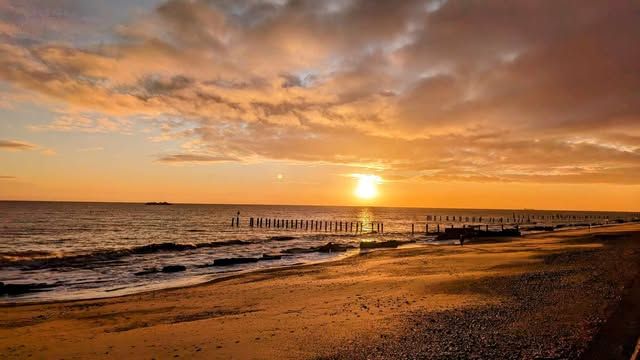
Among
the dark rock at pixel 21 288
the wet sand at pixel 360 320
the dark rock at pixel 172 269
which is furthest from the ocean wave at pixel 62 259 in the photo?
the wet sand at pixel 360 320

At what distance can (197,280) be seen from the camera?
26.9 meters

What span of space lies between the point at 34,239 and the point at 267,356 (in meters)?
65.1

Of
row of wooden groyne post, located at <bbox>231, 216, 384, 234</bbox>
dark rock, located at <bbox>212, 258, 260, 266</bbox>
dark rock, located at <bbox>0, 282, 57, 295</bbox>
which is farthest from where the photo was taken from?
row of wooden groyne post, located at <bbox>231, 216, 384, 234</bbox>

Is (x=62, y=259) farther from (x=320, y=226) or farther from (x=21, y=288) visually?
(x=320, y=226)

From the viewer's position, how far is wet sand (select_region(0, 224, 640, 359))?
10.3 m

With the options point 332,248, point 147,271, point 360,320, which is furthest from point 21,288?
point 332,248

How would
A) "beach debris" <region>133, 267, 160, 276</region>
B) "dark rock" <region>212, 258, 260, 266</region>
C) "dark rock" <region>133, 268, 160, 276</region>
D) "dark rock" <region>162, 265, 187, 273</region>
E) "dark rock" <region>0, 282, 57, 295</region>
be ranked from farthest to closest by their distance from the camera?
"dark rock" <region>212, 258, 260, 266</region> → "dark rock" <region>162, 265, 187, 273</region> → "dark rock" <region>133, 268, 160, 276</region> → "beach debris" <region>133, 267, 160, 276</region> → "dark rock" <region>0, 282, 57, 295</region>

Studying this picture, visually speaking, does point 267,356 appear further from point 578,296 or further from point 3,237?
point 3,237

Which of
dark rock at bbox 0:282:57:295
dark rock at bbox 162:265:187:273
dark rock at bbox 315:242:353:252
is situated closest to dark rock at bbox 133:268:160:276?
dark rock at bbox 162:265:187:273

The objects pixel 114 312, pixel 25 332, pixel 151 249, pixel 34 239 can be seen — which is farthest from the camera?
pixel 34 239

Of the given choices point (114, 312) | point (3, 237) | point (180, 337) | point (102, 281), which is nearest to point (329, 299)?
point (180, 337)

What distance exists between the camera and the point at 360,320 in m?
13.1

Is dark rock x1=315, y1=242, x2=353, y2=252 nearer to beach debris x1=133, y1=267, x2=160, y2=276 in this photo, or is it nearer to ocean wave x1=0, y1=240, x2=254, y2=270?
ocean wave x1=0, y1=240, x2=254, y2=270

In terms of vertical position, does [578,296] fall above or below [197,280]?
above
